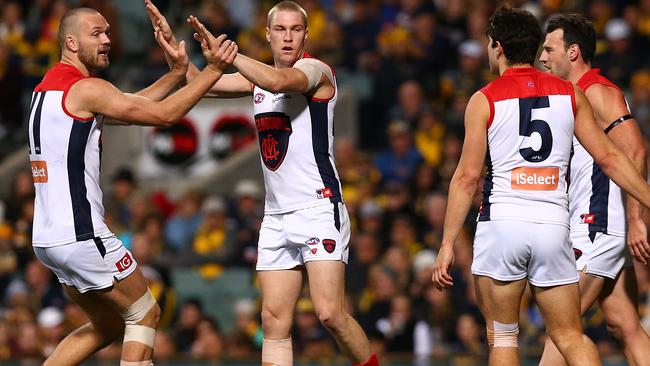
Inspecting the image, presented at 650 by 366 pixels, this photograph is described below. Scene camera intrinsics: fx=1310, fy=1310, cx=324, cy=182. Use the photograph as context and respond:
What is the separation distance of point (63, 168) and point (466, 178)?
252 cm

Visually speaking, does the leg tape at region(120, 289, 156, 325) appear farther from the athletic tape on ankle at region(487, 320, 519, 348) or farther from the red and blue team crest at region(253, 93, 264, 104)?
the athletic tape on ankle at region(487, 320, 519, 348)

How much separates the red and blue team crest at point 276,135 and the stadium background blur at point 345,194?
378cm

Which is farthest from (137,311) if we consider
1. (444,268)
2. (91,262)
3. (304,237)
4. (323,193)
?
(444,268)

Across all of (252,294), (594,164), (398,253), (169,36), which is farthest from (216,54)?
(252,294)

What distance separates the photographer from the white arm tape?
838 centimetres

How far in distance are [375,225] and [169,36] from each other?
670 centimetres

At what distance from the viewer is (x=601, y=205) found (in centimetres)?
879

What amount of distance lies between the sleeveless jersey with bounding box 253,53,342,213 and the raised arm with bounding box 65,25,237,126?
596 millimetres

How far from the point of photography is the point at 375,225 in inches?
584

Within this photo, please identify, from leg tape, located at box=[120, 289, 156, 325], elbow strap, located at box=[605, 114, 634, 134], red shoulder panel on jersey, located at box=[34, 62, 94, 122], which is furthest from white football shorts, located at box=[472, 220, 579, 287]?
red shoulder panel on jersey, located at box=[34, 62, 94, 122]

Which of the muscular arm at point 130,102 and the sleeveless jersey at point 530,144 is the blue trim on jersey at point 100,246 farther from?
the sleeveless jersey at point 530,144

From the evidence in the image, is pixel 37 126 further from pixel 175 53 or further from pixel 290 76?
pixel 290 76

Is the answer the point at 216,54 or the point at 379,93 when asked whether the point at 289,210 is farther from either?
the point at 379,93

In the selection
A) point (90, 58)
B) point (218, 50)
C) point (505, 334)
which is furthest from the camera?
point (90, 58)
